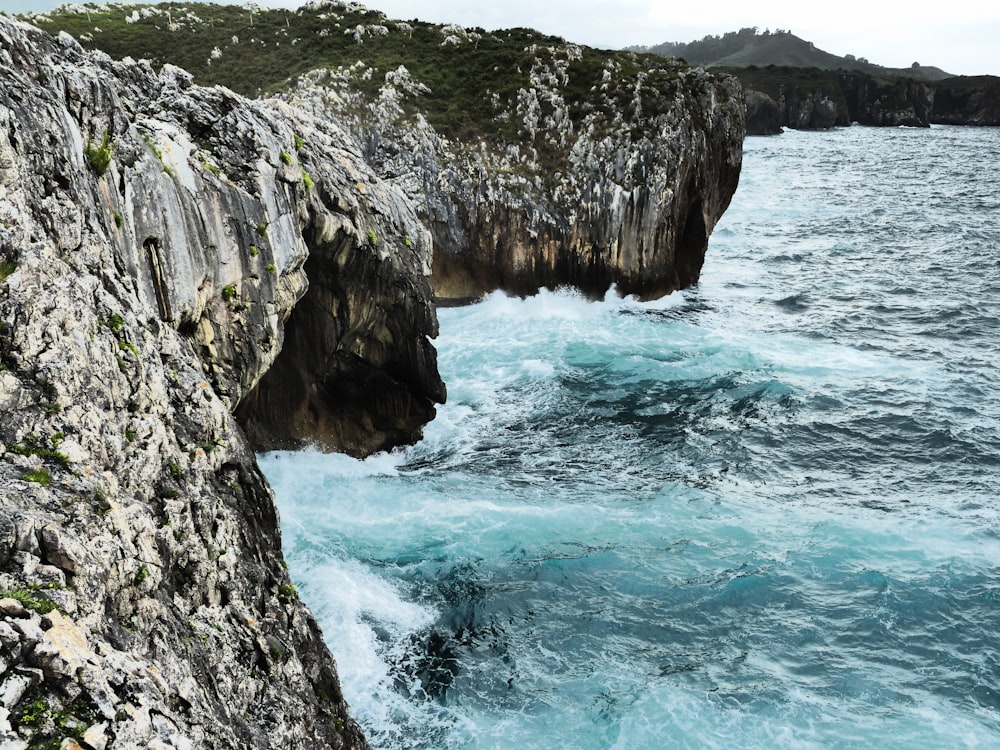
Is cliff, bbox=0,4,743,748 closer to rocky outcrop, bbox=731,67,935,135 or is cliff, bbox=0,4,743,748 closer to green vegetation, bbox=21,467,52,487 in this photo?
green vegetation, bbox=21,467,52,487

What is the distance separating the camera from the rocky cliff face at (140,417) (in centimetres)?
738

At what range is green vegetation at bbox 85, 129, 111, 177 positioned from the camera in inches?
542

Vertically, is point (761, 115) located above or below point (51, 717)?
above

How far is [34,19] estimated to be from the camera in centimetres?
7175

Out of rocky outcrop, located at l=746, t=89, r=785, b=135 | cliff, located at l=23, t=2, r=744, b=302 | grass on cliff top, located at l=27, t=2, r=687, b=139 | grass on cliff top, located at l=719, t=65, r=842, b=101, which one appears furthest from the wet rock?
grass on cliff top, located at l=719, t=65, r=842, b=101

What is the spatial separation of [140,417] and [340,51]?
62993mm

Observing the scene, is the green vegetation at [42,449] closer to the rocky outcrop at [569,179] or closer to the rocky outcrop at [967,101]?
the rocky outcrop at [569,179]

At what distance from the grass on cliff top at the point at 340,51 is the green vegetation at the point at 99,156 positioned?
39.0 meters

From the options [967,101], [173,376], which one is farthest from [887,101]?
[173,376]

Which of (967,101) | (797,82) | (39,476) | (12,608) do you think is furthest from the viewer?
(797,82)

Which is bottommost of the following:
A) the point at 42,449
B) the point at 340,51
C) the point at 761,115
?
the point at 42,449

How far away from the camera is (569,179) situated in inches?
1885

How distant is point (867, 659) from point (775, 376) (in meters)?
19.4

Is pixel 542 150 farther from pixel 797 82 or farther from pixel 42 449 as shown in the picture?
pixel 797 82
